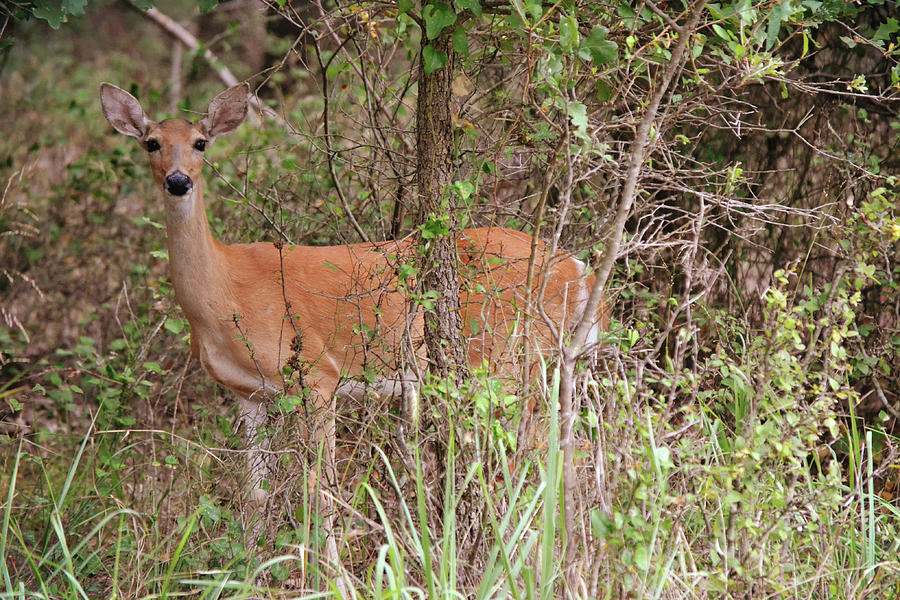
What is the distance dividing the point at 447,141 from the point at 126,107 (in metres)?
1.72

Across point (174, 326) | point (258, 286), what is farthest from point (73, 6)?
point (258, 286)

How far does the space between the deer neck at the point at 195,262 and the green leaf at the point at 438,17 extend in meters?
1.55

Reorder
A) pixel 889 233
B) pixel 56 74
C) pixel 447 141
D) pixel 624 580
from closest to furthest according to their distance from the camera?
pixel 624 580, pixel 889 233, pixel 447 141, pixel 56 74

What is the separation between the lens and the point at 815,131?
4828 mm

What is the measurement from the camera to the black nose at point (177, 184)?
4.28m

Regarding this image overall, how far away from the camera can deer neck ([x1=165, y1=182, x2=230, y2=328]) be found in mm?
4406

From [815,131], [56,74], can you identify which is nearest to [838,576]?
[815,131]

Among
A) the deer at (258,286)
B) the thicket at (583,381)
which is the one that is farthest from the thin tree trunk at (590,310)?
the deer at (258,286)

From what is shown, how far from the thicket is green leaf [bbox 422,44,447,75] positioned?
0.04 feet

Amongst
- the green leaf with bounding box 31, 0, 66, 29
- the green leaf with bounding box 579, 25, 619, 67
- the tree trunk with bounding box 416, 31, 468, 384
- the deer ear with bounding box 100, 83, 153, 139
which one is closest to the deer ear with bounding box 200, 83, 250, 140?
the deer ear with bounding box 100, 83, 153, 139

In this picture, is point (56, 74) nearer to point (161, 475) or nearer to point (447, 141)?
point (161, 475)

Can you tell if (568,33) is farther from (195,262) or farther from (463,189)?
(195,262)

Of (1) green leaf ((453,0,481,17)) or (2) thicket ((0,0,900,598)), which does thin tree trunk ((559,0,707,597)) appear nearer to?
(2) thicket ((0,0,900,598))

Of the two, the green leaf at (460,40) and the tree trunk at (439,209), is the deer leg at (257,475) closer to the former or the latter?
the tree trunk at (439,209)
